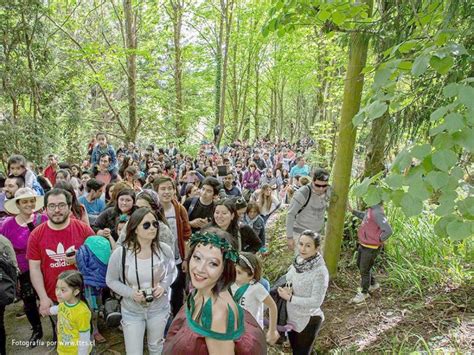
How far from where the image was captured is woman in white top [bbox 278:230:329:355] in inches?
129

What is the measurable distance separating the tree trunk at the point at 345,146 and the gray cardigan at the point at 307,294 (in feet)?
6.31

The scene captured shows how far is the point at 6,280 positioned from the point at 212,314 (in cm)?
263

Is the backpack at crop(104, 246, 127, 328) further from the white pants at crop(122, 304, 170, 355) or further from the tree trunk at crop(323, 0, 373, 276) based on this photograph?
the tree trunk at crop(323, 0, 373, 276)

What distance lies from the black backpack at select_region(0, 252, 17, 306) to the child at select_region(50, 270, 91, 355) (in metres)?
0.47

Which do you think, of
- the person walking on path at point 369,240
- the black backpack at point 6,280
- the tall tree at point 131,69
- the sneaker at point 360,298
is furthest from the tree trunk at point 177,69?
the black backpack at point 6,280

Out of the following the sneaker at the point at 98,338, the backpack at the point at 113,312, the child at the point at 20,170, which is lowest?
the sneaker at the point at 98,338

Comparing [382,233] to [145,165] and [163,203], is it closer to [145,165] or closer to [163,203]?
[163,203]

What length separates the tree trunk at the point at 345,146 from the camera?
446cm

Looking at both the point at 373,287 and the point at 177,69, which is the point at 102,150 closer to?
the point at 373,287

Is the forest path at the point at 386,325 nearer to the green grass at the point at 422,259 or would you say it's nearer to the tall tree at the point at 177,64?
the green grass at the point at 422,259

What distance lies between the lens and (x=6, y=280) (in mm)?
3176

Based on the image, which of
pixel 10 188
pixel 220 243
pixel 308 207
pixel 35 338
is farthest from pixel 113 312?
pixel 308 207

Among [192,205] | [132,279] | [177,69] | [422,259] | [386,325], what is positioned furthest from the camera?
[177,69]

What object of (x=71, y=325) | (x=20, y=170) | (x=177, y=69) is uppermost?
(x=177, y=69)
